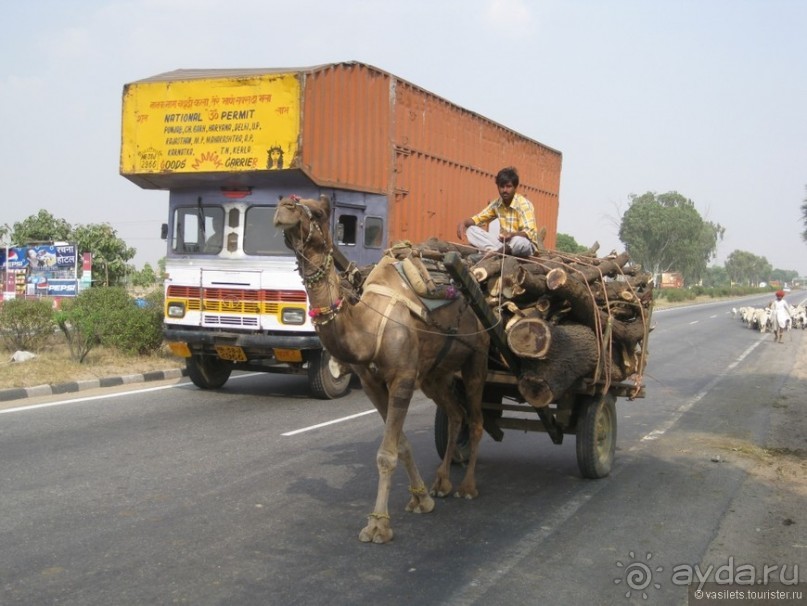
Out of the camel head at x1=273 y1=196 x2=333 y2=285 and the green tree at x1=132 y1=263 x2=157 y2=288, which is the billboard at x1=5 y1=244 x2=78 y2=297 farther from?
the camel head at x1=273 y1=196 x2=333 y2=285

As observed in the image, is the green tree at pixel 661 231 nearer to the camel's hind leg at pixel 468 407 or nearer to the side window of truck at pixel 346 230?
the side window of truck at pixel 346 230

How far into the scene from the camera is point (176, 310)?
11180mm

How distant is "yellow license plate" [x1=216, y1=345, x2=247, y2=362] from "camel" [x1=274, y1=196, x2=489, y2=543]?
16.3ft

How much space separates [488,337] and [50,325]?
35.8 feet

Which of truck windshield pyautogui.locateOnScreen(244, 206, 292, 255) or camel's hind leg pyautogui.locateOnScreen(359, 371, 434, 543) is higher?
truck windshield pyautogui.locateOnScreen(244, 206, 292, 255)

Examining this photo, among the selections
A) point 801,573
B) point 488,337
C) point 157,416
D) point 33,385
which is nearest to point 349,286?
point 488,337

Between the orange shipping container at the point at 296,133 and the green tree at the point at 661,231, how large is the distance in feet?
221

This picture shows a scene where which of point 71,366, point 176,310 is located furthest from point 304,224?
point 71,366

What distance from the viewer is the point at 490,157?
619 inches

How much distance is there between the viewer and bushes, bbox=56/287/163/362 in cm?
1355

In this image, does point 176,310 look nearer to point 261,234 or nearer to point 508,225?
point 261,234

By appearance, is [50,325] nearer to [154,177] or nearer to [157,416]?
[154,177]

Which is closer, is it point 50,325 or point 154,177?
point 154,177

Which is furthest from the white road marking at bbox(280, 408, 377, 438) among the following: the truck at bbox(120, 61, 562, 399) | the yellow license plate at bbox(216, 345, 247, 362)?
the yellow license plate at bbox(216, 345, 247, 362)
